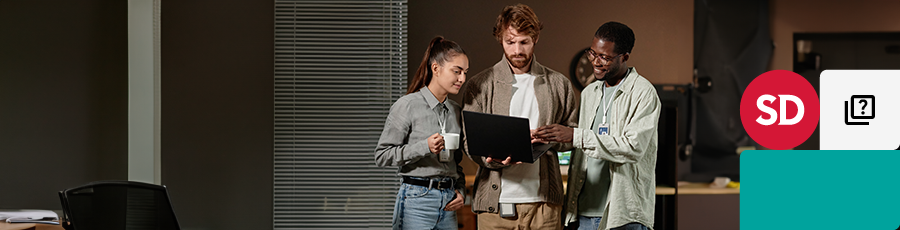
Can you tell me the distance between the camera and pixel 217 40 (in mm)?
4148

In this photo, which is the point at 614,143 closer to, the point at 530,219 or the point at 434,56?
the point at 530,219

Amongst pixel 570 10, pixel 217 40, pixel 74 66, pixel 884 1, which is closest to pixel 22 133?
pixel 74 66

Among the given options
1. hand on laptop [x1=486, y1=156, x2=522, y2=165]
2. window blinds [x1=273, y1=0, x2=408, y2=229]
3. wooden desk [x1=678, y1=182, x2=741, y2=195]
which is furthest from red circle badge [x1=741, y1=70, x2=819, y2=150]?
hand on laptop [x1=486, y1=156, x2=522, y2=165]

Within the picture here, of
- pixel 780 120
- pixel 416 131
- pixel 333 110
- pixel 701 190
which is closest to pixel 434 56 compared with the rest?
pixel 416 131

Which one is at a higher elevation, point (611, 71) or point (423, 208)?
point (611, 71)

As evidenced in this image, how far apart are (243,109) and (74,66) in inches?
44.1

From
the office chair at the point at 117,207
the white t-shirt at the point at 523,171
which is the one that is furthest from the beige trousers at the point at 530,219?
the office chair at the point at 117,207

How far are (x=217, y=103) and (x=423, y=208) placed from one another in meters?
2.62

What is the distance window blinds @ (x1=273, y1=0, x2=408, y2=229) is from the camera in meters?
3.83

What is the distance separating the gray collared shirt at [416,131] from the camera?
7.14 ft

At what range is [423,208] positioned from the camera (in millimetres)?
2166

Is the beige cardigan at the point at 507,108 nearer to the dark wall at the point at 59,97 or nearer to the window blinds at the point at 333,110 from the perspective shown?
the window blinds at the point at 333,110

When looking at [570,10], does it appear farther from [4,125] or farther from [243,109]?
[4,125]

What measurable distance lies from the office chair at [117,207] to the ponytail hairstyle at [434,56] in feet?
3.69
